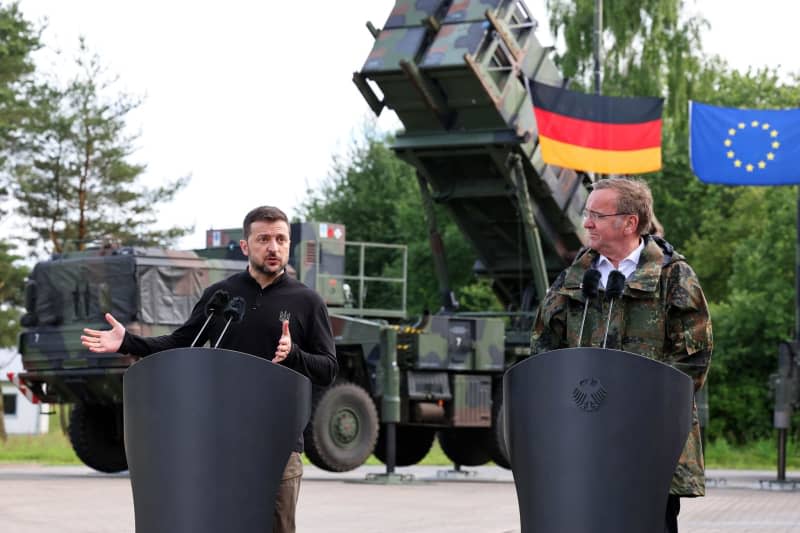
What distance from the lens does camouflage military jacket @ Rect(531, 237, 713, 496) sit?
5.18 meters

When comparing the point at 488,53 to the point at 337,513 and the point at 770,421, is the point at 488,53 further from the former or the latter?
the point at 770,421

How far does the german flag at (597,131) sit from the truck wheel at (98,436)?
19.4 ft

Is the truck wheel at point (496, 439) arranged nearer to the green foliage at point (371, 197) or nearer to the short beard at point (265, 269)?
the short beard at point (265, 269)

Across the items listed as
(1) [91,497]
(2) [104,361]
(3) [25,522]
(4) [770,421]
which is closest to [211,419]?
(3) [25,522]

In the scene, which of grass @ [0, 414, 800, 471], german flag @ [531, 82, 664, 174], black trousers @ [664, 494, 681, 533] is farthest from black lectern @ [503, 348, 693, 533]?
grass @ [0, 414, 800, 471]

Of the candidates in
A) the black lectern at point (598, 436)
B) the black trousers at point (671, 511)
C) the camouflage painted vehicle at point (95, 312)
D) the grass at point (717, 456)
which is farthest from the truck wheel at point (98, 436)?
the black lectern at point (598, 436)

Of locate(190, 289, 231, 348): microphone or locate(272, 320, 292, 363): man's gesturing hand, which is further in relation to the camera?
locate(190, 289, 231, 348): microphone

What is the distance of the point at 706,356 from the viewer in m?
5.20

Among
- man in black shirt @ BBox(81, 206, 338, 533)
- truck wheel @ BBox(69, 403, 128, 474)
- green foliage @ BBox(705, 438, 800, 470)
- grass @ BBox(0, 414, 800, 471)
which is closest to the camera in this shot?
man in black shirt @ BBox(81, 206, 338, 533)

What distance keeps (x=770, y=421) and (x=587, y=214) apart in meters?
33.2

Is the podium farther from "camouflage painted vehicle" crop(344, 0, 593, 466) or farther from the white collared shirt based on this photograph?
"camouflage painted vehicle" crop(344, 0, 593, 466)

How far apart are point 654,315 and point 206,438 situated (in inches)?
55.6

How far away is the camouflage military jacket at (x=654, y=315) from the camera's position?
5176mm

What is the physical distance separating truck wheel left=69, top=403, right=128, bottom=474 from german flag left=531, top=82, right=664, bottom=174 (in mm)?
5907
